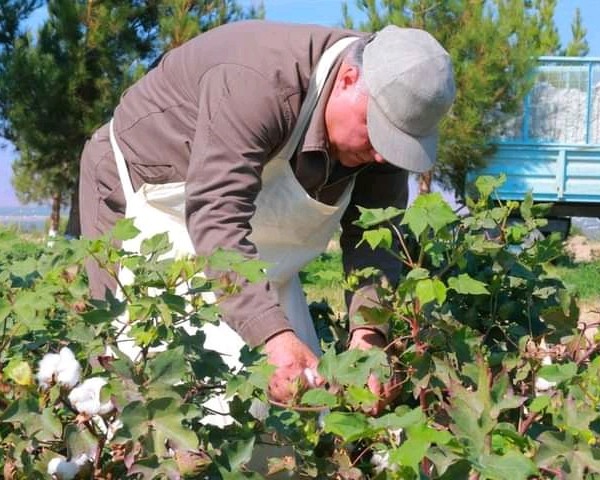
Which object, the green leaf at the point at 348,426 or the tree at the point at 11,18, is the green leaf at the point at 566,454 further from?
the tree at the point at 11,18

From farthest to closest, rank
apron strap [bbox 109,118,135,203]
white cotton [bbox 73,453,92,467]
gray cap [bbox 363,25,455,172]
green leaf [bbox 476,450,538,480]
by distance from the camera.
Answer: apron strap [bbox 109,118,135,203] < gray cap [bbox 363,25,455,172] < white cotton [bbox 73,453,92,467] < green leaf [bbox 476,450,538,480]

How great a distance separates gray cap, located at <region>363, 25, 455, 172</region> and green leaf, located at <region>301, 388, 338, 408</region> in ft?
2.43

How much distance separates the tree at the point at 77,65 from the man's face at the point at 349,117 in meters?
9.72

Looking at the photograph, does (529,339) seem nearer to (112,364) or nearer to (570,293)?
(570,293)

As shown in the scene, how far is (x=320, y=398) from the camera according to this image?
4.41ft

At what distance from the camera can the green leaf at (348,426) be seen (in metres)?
1.18

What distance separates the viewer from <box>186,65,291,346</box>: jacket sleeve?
5.95 feet

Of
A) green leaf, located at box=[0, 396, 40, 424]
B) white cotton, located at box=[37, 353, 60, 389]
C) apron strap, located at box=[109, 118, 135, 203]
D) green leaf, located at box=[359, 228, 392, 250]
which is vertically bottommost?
apron strap, located at box=[109, 118, 135, 203]

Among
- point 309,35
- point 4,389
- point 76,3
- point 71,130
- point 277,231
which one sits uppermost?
point 309,35

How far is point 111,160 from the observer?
2416 mm

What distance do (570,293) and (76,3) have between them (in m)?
10.8

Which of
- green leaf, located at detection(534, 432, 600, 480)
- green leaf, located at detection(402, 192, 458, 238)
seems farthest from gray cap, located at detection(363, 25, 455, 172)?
green leaf, located at detection(534, 432, 600, 480)

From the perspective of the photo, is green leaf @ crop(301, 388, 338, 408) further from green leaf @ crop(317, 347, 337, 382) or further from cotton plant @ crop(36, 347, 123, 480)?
cotton plant @ crop(36, 347, 123, 480)

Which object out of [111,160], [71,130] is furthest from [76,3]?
[111,160]
